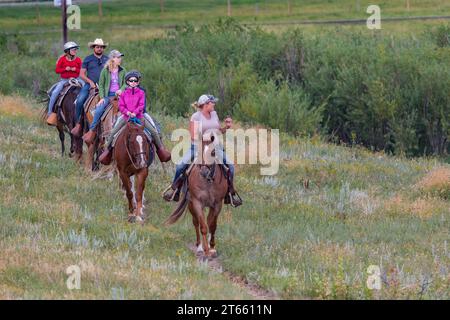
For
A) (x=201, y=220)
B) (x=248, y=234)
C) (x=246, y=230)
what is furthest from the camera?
(x=246, y=230)

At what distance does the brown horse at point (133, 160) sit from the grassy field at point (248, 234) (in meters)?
0.32

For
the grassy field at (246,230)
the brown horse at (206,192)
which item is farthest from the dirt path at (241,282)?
the brown horse at (206,192)

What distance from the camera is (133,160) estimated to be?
56.6 feet

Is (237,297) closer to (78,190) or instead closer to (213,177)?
(213,177)

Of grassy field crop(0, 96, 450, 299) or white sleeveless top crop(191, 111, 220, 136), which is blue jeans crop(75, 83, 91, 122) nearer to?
grassy field crop(0, 96, 450, 299)

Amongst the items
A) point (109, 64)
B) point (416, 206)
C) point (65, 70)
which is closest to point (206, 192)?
point (109, 64)

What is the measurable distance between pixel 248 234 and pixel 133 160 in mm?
2226

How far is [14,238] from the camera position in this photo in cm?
1527

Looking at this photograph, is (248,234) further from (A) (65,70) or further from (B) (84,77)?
(A) (65,70)

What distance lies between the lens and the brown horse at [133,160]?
1709 cm

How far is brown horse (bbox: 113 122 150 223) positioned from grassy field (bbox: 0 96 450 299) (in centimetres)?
32

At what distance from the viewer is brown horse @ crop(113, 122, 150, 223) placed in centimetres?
1709

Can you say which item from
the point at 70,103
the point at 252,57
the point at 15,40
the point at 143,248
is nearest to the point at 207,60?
the point at 252,57

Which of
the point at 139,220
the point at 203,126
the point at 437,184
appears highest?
the point at 203,126
